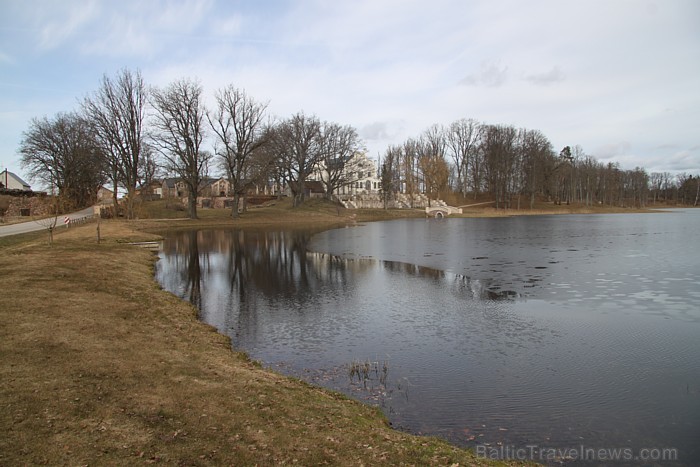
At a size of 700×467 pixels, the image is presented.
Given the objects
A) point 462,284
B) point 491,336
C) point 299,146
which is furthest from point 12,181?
point 491,336

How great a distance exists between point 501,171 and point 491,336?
89.7 metres

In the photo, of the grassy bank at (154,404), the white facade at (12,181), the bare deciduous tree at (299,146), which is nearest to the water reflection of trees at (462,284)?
the grassy bank at (154,404)

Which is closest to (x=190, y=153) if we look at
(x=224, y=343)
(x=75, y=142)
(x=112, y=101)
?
(x=112, y=101)

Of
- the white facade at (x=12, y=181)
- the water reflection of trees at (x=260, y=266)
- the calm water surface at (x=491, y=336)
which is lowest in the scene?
the calm water surface at (x=491, y=336)

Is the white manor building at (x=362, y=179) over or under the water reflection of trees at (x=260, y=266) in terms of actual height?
over

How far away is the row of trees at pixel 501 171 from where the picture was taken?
95625mm

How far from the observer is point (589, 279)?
2041 centimetres

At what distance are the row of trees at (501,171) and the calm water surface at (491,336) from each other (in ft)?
217

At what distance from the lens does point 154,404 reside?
686 cm

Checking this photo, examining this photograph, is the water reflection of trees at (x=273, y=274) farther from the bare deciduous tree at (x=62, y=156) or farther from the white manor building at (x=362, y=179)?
the white manor building at (x=362, y=179)

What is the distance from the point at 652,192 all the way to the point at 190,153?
15192 centimetres

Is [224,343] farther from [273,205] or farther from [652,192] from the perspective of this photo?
[652,192]

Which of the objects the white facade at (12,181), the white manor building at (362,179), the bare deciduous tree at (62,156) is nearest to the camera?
the bare deciduous tree at (62,156)

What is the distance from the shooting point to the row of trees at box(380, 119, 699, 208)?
95.6m
